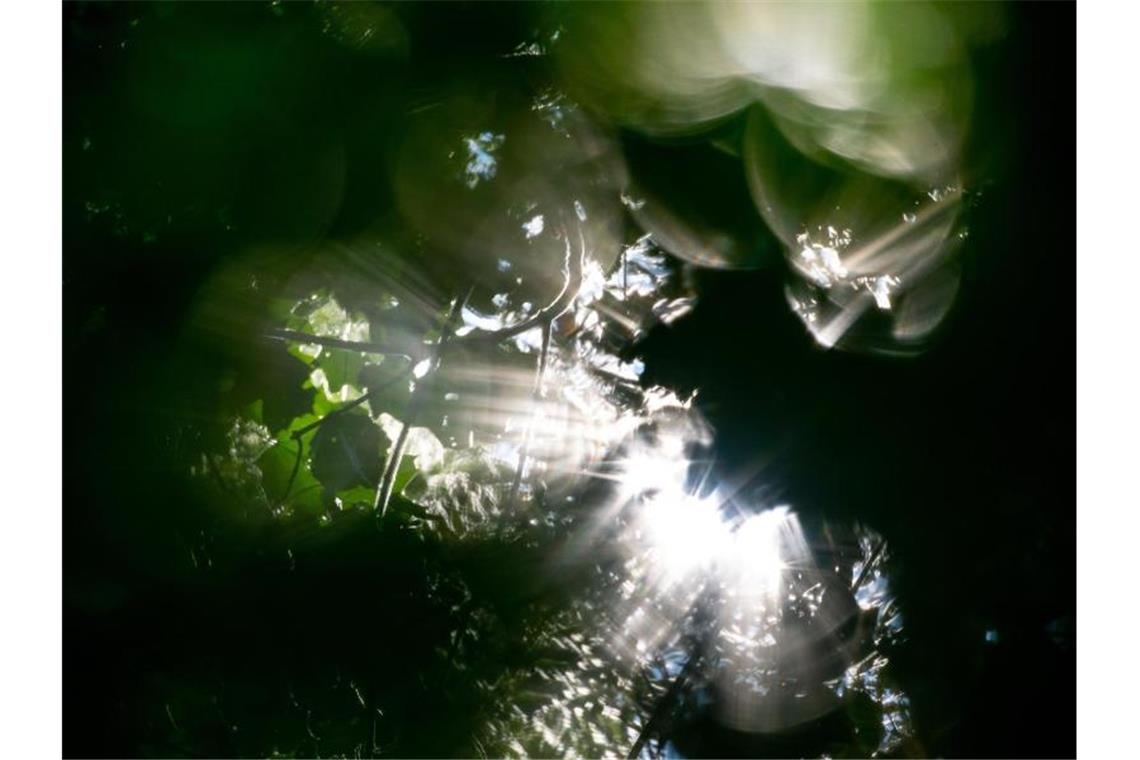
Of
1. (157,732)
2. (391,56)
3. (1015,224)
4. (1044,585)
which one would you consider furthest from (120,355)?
(1044,585)

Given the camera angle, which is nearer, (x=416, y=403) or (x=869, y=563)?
(x=869, y=563)

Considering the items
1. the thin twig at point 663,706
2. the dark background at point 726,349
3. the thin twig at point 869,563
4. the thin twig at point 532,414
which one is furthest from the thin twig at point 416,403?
the thin twig at point 869,563

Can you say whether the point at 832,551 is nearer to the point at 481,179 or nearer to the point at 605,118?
the point at 605,118

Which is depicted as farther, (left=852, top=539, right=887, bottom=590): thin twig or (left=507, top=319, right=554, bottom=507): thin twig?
(left=507, top=319, right=554, bottom=507): thin twig

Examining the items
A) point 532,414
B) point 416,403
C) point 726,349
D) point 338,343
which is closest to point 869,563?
point 726,349

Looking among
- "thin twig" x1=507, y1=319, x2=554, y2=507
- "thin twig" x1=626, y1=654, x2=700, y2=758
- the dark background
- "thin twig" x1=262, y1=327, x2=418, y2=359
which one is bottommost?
"thin twig" x1=626, y1=654, x2=700, y2=758

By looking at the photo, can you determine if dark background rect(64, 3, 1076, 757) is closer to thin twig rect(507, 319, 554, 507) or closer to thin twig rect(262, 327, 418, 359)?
thin twig rect(262, 327, 418, 359)

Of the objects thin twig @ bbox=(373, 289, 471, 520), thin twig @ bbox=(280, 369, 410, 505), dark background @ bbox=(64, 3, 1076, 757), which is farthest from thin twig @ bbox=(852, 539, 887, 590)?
thin twig @ bbox=(280, 369, 410, 505)

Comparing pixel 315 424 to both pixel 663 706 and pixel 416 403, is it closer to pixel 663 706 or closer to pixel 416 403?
pixel 416 403

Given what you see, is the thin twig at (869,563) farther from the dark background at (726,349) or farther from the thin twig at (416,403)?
the thin twig at (416,403)
